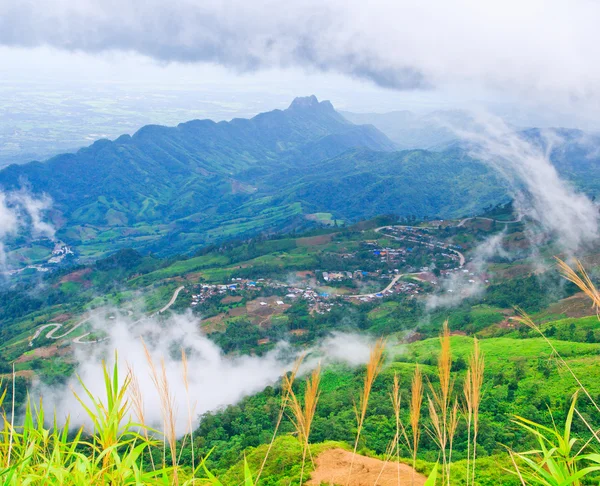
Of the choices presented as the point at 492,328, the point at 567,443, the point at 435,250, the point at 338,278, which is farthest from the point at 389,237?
the point at 567,443

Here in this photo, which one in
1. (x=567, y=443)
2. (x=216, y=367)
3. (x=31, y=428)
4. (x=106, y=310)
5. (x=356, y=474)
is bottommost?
(x=106, y=310)

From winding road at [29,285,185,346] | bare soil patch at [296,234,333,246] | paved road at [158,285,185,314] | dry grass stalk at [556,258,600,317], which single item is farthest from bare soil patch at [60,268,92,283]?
dry grass stalk at [556,258,600,317]

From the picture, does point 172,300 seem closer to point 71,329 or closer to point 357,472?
point 71,329

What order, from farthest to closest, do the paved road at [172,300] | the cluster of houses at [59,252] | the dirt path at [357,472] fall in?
the cluster of houses at [59,252], the paved road at [172,300], the dirt path at [357,472]

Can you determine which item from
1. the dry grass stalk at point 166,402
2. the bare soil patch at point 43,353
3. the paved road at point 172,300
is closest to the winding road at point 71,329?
the paved road at point 172,300

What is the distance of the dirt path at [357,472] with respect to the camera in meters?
14.0

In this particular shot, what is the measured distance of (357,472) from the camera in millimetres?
15156

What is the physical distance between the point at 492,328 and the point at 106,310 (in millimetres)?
69426

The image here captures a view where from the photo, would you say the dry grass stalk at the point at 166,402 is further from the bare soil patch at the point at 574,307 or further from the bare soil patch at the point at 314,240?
the bare soil patch at the point at 314,240

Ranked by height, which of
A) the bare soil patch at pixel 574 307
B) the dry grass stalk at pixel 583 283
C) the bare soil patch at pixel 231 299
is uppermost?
the dry grass stalk at pixel 583 283

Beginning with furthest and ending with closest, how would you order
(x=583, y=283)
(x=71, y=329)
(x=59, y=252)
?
(x=59, y=252), (x=71, y=329), (x=583, y=283)

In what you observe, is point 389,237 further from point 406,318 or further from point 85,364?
point 85,364

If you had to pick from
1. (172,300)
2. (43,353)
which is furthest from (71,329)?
(172,300)

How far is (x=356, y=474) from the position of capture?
14703mm
